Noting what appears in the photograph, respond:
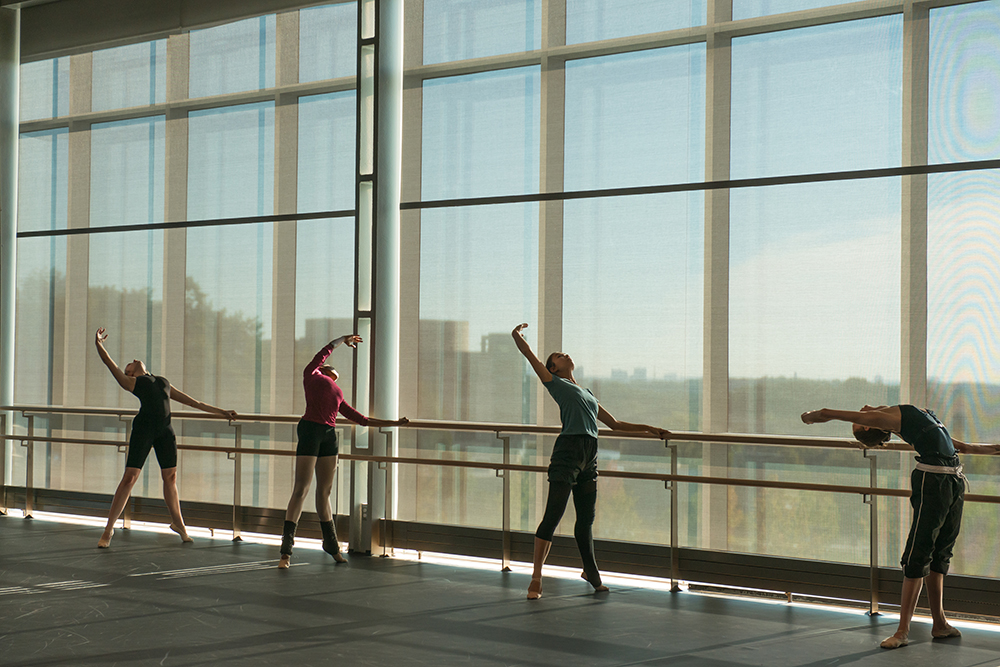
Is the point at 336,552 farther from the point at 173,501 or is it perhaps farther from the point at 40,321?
the point at 40,321

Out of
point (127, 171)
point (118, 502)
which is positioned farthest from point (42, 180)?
point (118, 502)

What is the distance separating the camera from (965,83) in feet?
19.3

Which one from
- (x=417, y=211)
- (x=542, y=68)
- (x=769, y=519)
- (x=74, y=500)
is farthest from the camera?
(x=74, y=500)

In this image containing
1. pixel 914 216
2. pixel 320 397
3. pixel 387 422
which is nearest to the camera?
pixel 914 216

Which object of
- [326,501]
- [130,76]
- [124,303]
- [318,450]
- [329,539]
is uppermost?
[130,76]

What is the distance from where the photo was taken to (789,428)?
6258 millimetres

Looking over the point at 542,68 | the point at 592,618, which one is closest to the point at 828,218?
the point at 542,68

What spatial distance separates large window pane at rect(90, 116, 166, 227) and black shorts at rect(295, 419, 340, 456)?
3300mm

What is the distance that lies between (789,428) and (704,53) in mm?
2645

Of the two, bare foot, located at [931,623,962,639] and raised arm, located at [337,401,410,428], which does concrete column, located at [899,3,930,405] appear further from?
raised arm, located at [337,401,410,428]

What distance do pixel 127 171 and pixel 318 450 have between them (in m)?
4.01

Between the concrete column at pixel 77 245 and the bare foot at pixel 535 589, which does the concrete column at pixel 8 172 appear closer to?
the concrete column at pixel 77 245

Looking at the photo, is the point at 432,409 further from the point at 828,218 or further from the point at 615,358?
the point at 828,218

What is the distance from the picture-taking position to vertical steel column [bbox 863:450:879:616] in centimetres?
555
